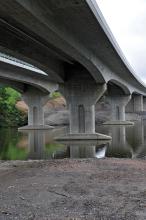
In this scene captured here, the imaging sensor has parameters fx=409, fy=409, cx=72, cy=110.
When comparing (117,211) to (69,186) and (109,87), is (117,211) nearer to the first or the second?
(69,186)

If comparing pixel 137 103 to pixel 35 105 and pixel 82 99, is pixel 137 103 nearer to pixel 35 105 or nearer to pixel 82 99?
pixel 35 105

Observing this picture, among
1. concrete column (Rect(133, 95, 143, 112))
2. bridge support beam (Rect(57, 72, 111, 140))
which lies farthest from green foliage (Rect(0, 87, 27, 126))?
bridge support beam (Rect(57, 72, 111, 140))

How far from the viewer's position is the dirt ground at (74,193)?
29.9 ft

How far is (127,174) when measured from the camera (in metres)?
14.7

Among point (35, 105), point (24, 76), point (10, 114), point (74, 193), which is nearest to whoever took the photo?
point (74, 193)

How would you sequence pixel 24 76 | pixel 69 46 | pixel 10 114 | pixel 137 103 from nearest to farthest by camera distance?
pixel 69 46 → pixel 24 76 → pixel 10 114 → pixel 137 103

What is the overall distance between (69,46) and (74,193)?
1421cm

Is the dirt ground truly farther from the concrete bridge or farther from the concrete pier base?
the concrete pier base

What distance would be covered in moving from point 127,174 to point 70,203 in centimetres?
498

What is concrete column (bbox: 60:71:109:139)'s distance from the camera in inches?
1572

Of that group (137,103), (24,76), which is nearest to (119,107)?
(24,76)

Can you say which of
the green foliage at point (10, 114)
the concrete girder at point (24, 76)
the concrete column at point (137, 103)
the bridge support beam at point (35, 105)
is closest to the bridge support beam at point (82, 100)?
the concrete girder at point (24, 76)

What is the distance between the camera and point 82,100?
132ft

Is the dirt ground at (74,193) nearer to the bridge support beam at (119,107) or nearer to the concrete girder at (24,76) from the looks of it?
the concrete girder at (24,76)
